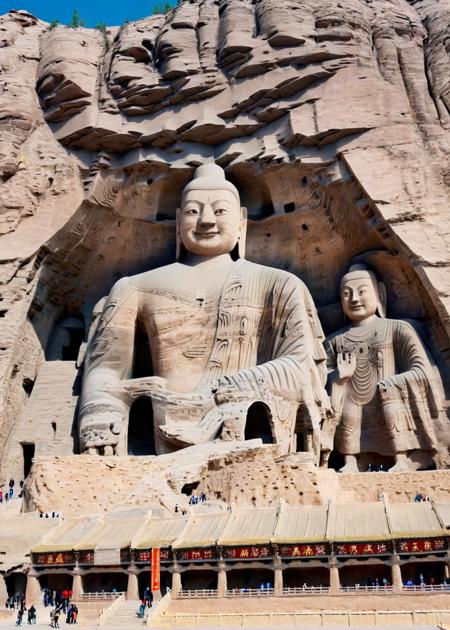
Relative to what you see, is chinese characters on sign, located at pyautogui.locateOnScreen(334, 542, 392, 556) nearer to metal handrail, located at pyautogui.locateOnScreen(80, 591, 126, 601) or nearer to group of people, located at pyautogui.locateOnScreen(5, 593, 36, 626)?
metal handrail, located at pyautogui.locateOnScreen(80, 591, 126, 601)

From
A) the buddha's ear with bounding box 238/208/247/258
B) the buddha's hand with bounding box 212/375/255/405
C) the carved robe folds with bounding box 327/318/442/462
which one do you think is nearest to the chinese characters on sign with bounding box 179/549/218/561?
the buddha's hand with bounding box 212/375/255/405

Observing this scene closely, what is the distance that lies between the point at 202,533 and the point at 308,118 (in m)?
10.1

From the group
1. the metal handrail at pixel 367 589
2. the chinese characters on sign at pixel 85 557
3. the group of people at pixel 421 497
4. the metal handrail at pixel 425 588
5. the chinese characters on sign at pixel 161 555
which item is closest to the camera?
the metal handrail at pixel 425 588

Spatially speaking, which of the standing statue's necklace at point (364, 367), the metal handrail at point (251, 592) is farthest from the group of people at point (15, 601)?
the standing statue's necklace at point (364, 367)

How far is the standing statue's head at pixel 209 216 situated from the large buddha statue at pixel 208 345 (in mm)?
22

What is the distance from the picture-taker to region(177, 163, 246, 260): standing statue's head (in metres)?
17.3

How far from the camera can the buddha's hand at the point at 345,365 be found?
16953mm

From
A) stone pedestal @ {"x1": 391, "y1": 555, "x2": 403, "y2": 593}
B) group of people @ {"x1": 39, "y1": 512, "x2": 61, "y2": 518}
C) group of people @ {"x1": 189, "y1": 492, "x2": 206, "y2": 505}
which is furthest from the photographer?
group of people @ {"x1": 189, "y1": 492, "x2": 206, "y2": 505}

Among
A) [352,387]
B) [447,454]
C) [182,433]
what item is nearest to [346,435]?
[352,387]

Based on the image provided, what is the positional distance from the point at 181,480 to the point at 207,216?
6644 mm

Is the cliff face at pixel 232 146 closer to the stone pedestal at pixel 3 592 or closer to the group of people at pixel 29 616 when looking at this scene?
the stone pedestal at pixel 3 592

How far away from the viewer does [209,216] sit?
1727 centimetres

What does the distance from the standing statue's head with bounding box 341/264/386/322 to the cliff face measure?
0.39 meters

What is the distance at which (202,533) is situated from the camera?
35.6 ft
